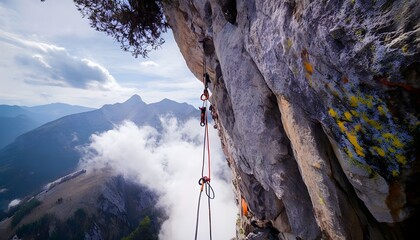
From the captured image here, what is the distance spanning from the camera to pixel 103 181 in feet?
551

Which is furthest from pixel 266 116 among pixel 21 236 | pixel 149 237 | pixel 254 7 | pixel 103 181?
pixel 103 181

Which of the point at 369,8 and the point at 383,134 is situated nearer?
the point at 369,8

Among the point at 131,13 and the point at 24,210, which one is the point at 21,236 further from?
the point at 131,13

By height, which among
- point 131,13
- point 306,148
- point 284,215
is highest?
point 131,13

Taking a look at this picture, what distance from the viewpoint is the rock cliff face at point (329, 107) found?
3.15 meters

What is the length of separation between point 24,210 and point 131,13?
162m

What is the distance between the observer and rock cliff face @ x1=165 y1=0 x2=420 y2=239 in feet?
10.3

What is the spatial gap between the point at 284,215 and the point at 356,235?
3.75 meters

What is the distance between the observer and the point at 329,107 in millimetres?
4395

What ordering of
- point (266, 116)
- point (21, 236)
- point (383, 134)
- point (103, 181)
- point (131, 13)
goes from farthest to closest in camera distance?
point (103, 181) < point (21, 236) < point (131, 13) < point (266, 116) < point (383, 134)

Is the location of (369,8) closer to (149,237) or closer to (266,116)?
(266,116)

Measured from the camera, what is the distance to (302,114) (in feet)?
18.1

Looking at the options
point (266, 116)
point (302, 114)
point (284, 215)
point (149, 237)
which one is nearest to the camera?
point (302, 114)

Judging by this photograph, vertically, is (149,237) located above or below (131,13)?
below
